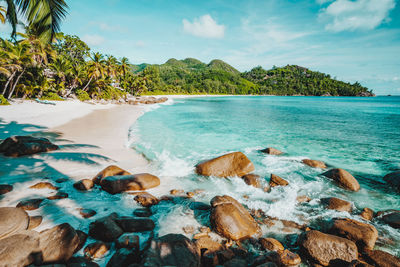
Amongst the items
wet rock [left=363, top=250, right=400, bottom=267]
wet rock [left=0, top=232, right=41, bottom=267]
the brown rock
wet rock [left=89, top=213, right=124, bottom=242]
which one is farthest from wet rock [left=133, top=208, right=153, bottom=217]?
wet rock [left=363, top=250, right=400, bottom=267]

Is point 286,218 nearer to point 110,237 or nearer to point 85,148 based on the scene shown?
point 110,237

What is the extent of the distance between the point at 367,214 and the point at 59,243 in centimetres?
738

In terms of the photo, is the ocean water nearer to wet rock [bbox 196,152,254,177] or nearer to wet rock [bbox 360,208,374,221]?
wet rock [bbox 360,208,374,221]

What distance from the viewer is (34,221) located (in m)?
3.75

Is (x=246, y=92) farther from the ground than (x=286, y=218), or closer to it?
farther from the ground

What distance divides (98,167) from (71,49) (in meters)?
56.7

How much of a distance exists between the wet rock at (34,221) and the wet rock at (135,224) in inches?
63.3

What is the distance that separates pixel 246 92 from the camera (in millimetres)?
166500


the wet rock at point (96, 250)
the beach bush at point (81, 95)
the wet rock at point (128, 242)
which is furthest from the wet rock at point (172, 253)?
the beach bush at point (81, 95)

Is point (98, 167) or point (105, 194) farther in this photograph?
point (98, 167)

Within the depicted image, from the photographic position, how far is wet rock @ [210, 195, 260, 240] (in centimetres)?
392

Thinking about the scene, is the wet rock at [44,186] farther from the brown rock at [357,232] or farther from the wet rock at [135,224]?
the brown rock at [357,232]

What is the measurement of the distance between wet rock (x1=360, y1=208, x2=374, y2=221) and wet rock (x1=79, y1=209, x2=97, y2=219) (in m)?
7.19

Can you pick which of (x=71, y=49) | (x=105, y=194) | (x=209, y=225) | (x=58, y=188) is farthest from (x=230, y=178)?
(x=71, y=49)
